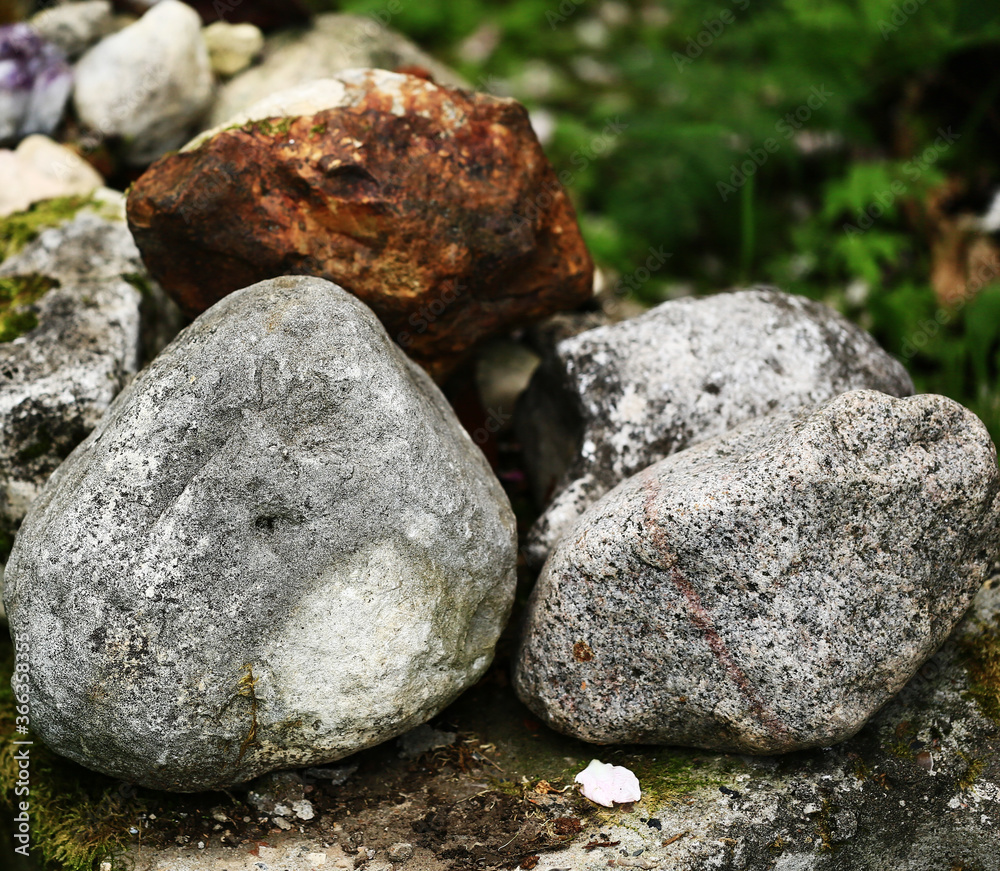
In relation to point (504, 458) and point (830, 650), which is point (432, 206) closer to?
point (504, 458)

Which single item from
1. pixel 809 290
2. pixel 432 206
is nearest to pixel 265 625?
pixel 432 206

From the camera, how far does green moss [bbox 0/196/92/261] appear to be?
3.83 meters

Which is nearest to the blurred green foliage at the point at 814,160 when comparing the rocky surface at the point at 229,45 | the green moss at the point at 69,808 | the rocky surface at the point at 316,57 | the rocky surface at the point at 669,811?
the rocky surface at the point at 316,57

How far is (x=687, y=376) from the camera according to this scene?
3344 millimetres

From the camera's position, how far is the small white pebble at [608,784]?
2695 mm

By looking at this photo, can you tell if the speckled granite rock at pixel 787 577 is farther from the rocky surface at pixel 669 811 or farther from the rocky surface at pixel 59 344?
the rocky surface at pixel 59 344

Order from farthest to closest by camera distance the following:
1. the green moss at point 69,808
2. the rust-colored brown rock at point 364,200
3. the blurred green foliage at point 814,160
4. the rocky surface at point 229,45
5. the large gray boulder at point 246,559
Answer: the blurred green foliage at point 814,160 < the rocky surface at point 229,45 < the rust-colored brown rock at point 364,200 < the green moss at point 69,808 < the large gray boulder at point 246,559

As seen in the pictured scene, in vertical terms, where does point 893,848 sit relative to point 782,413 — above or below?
below

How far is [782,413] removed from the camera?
9.82 feet

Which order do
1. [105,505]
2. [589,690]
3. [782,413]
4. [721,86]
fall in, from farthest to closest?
1. [721,86]
2. [782,413]
3. [589,690]
4. [105,505]

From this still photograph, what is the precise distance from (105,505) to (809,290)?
13.2 feet
